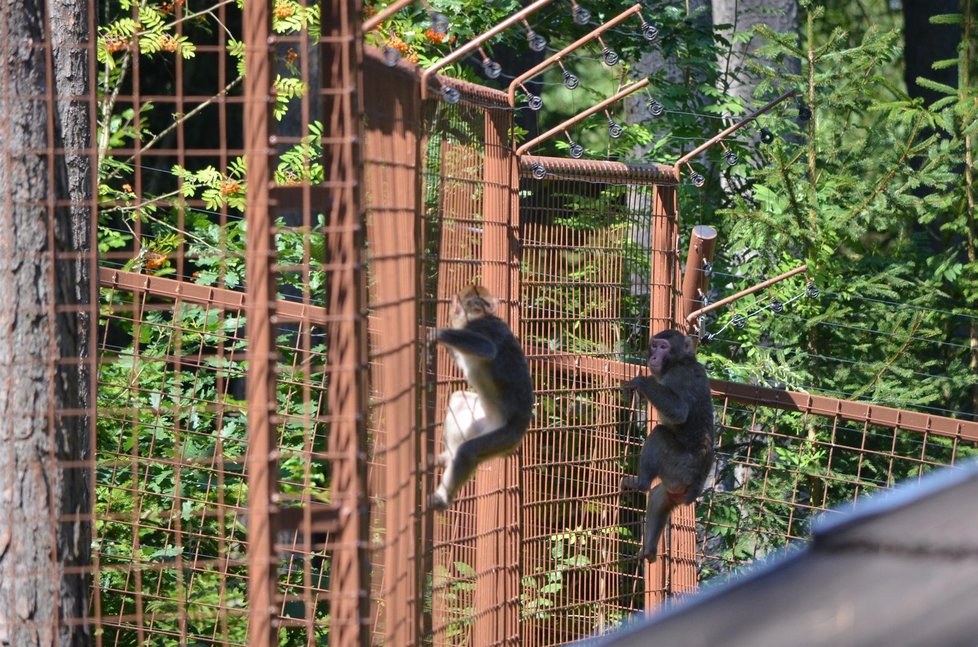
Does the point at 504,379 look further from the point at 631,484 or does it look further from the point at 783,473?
the point at 783,473

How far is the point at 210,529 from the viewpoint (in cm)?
696

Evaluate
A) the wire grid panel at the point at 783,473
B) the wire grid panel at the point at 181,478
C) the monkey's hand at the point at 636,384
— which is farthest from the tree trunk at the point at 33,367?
the wire grid panel at the point at 783,473

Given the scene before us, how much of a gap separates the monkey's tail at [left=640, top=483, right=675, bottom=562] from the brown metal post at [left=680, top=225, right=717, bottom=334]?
1.15m

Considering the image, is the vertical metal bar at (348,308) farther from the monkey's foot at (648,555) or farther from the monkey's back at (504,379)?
the monkey's foot at (648,555)

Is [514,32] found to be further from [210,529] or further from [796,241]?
[210,529]

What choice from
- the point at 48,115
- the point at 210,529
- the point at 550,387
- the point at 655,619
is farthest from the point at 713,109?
the point at 655,619

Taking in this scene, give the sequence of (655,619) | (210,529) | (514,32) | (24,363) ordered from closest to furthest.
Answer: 1. (655,619)
2. (24,363)
3. (210,529)
4. (514,32)

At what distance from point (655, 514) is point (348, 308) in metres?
3.84

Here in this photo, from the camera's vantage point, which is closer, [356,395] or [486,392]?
[356,395]

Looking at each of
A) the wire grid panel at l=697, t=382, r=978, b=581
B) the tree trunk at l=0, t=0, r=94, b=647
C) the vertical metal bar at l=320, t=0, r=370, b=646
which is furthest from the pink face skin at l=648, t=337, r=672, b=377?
the vertical metal bar at l=320, t=0, r=370, b=646

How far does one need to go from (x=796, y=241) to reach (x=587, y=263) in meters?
3.24

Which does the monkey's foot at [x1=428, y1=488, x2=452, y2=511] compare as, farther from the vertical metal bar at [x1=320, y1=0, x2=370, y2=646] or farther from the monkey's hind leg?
the vertical metal bar at [x1=320, y1=0, x2=370, y2=646]

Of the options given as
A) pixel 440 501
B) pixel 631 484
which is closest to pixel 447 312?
pixel 440 501

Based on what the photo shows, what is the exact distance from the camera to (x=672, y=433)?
669cm
